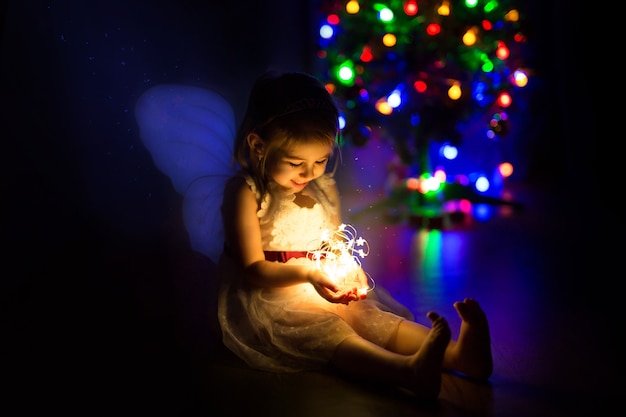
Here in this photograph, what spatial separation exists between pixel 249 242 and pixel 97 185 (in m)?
1.17

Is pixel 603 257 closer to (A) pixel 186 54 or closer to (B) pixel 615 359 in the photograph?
(B) pixel 615 359

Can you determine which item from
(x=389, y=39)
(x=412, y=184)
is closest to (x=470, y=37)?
(x=389, y=39)

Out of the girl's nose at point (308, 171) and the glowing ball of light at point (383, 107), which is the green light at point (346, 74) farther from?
the girl's nose at point (308, 171)

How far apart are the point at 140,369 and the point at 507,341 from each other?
107cm

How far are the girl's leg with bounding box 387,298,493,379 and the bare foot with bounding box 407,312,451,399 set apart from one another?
0.40 feet

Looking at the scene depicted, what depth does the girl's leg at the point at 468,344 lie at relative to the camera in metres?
1.35

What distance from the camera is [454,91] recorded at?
338 centimetres

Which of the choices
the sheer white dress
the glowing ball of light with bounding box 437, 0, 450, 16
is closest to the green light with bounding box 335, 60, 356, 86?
the glowing ball of light with bounding box 437, 0, 450, 16

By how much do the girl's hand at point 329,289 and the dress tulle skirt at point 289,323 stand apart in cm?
10

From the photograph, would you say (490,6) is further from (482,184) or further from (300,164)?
(300,164)

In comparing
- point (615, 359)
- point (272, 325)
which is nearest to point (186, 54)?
point (272, 325)

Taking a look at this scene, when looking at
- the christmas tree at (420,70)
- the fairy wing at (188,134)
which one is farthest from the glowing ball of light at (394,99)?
the fairy wing at (188,134)

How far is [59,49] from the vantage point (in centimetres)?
212

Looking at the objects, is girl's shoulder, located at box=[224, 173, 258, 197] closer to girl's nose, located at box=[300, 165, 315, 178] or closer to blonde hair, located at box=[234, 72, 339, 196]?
blonde hair, located at box=[234, 72, 339, 196]
